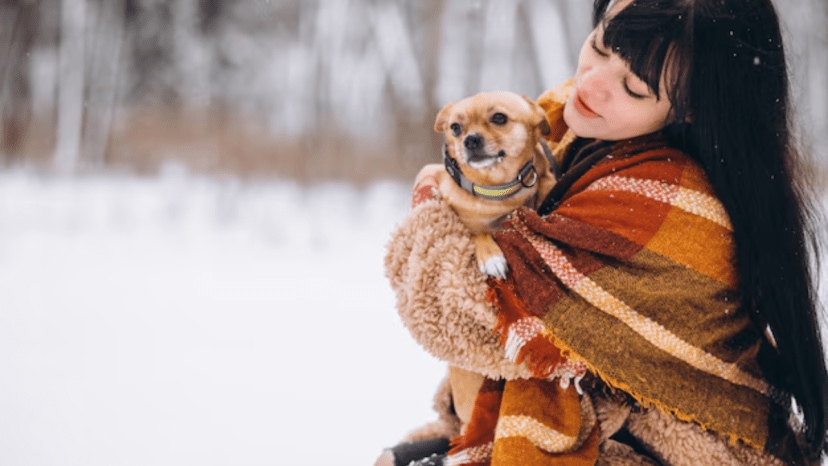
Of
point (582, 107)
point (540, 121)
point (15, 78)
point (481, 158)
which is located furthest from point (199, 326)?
Answer: point (15, 78)

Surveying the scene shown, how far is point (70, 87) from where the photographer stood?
4004 millimetres

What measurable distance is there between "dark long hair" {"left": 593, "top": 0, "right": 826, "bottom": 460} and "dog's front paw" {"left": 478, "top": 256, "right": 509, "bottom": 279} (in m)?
0.36

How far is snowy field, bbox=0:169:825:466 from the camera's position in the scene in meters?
1.83

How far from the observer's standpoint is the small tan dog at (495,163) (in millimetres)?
1262

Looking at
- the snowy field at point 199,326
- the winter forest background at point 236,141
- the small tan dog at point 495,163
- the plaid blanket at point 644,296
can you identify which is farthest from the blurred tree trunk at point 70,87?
the plaid blanket at point 644,296

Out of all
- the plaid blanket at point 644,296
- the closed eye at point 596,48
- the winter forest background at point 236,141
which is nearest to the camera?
the plaid blanket at point 644,296

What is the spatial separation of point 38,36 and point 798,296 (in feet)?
14.4

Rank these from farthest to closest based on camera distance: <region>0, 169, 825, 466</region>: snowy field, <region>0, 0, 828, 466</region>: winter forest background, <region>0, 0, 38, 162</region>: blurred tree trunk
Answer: <region>0, 0, 38, 162</region>: blurred tree trunk
<region>0, 0, 828, 466</region>: winter forest background
<region>0, 169, 825, 466</region>: snowy field

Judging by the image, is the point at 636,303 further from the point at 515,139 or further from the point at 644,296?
the point at 515,139

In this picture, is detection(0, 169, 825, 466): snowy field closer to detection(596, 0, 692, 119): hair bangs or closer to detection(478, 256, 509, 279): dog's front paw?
detection(478, 256, 509, 279): dog's front paw

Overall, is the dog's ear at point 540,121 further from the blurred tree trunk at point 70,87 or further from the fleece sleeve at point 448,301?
the blurred tree trunk at point 70,87

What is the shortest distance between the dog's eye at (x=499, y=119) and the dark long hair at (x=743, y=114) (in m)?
0.34

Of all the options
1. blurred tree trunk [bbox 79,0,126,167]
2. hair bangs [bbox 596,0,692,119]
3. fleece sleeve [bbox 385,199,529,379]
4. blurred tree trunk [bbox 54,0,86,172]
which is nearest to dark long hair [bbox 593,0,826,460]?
hair bangs [bbox 596,0,692,119]

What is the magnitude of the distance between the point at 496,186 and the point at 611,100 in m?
0.31
